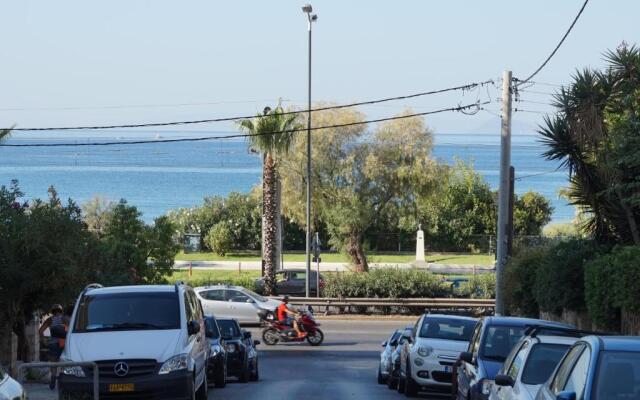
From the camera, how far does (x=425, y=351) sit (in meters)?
19.4

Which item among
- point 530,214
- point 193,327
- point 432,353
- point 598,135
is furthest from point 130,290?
point 530,214

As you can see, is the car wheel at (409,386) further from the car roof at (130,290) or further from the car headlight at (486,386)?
the car headlight at (486,386)

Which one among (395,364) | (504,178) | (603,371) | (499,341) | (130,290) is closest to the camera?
(603,371)

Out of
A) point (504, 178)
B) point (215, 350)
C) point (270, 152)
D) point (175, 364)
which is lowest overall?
point (215, 350)

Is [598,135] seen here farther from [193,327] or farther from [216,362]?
[193,327]

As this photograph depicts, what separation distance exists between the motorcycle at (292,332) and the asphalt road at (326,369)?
28cm

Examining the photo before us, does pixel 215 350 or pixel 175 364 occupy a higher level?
pixel 175 364

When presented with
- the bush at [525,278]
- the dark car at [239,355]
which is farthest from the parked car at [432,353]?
the bush at [525,278]

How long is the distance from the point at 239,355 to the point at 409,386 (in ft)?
16.0

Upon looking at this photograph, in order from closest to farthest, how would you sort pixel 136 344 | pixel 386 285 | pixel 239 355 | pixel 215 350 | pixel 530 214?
pixel 136 344 → pixel 215 350 → pixel 239 355 → pixel 386 285 → pixel 530 214

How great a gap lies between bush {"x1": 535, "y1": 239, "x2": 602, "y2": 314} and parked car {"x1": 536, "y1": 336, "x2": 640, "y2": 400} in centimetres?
1620

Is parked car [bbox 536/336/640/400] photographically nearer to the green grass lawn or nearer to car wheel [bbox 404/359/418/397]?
car wheel [bbox 404/359/418/397]

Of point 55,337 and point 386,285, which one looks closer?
point 55,337

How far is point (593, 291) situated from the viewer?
2144 cm
